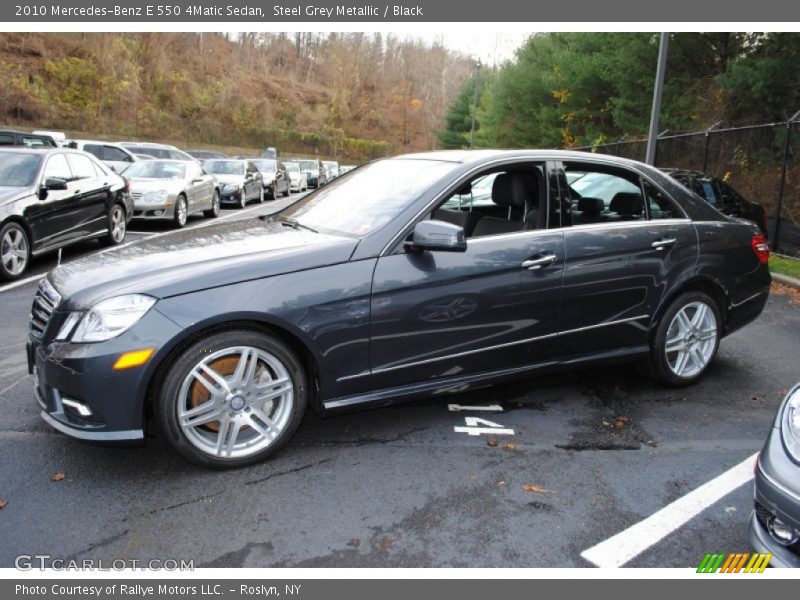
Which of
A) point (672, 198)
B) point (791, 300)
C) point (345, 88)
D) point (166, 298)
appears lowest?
point (791, 300)

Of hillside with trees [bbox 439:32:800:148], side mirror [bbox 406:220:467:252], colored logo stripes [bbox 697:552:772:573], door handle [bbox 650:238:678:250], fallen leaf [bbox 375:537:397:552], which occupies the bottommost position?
fallen leaf [bbox 375:537:397:552]

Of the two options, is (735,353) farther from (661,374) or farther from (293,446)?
(293,446)

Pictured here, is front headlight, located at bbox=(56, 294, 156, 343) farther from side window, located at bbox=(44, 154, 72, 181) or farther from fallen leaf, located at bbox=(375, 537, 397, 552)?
side window, located at bbox=(44, 154, 72, 181)

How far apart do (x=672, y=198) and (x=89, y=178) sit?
8156 mm

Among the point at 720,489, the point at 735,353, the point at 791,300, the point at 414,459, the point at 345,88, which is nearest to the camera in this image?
the point at 720,489

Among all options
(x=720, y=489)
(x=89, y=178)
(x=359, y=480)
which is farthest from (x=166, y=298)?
(x=89, y=178)

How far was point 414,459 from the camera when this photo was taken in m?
3.62

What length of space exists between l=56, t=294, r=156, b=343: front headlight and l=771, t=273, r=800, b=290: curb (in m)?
8.79

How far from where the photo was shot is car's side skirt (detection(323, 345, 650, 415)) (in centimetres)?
360

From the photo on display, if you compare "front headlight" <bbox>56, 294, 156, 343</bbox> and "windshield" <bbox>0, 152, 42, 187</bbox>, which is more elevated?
"windshield" <bbox>0, 152, 42, 187</bbox>

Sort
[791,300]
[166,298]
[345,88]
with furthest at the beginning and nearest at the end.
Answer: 1. [345,88]
2. [791,300]
3. [166,298]

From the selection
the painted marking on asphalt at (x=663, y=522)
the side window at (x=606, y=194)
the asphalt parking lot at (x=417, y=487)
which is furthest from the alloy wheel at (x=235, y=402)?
the side window at (x=606, y=194)

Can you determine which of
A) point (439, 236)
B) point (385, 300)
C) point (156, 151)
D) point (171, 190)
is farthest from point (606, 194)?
point (156, 151)

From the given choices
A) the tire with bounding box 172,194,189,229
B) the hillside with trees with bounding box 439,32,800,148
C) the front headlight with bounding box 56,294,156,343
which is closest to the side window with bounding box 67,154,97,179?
the tire with bounding box 172,194,189,229
